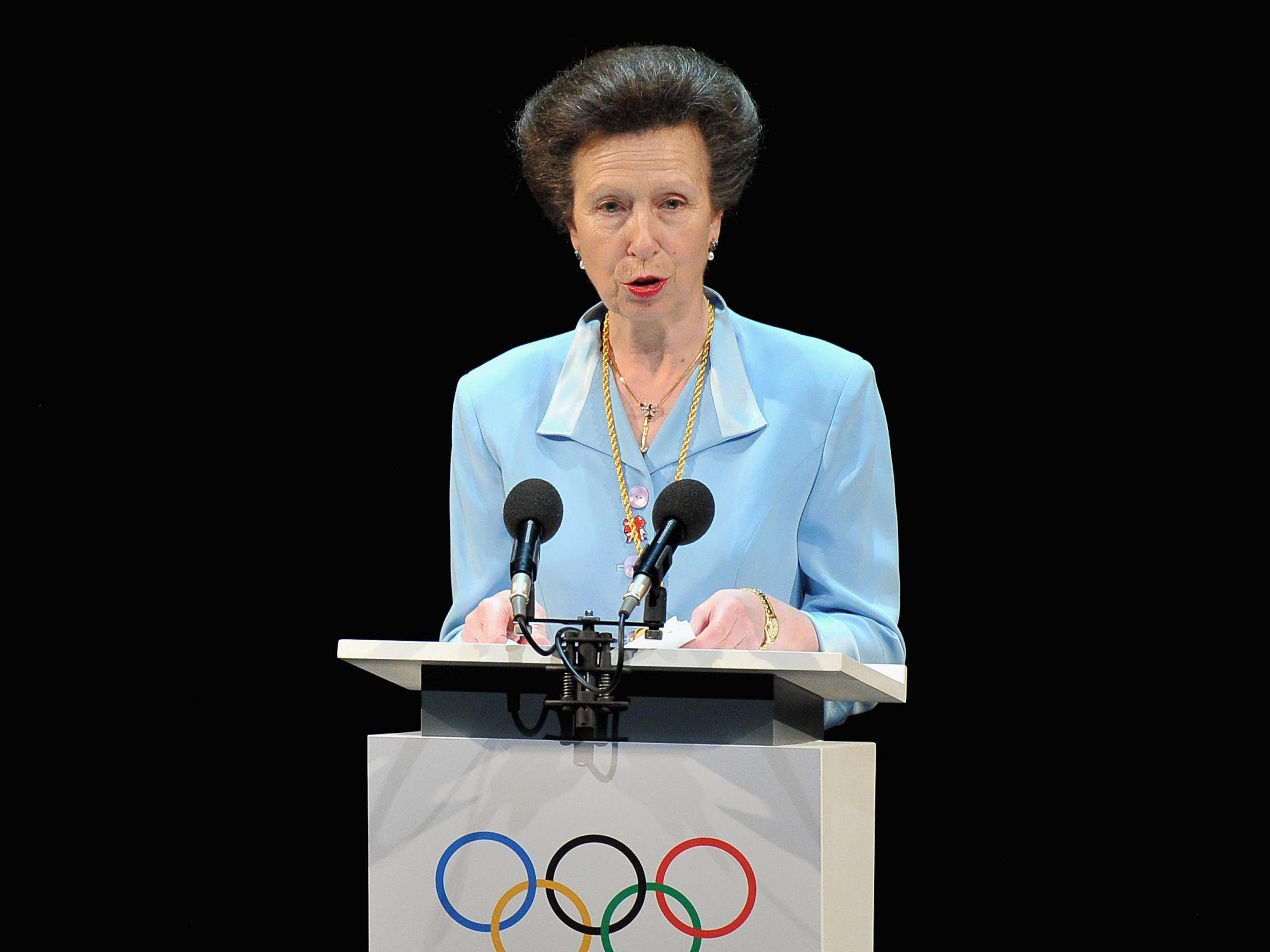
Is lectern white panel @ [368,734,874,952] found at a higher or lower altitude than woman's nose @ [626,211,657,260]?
lower

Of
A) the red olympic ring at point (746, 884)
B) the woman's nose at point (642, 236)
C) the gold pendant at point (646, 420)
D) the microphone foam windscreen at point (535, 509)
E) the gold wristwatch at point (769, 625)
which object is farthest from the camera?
the gold pendant at point (646, 420)

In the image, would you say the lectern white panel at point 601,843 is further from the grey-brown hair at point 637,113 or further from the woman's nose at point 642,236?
the grey-brown hair at point 637,113

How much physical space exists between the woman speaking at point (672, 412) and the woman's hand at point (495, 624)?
365 mm

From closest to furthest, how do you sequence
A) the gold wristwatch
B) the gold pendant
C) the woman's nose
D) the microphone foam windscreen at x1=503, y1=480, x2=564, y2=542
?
1. the microphone foam windscreen at x1=503, y1=480, x2=564, y2=542
2. the gold wristwatch
3. the woman's nose
4. the gold pendant

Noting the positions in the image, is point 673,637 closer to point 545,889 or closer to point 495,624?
point 495,624

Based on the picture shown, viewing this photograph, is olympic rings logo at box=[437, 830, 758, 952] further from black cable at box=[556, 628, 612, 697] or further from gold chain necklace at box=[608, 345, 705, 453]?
gold chain necklace at box=[608, 345, 705, 453]

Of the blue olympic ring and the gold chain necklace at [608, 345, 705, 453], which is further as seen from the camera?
the gold chain necklace at [608, 345, 705, 453]

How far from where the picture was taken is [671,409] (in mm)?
2973

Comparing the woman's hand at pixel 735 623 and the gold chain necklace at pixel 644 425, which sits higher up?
the gold chain necklace at pixel 644 425

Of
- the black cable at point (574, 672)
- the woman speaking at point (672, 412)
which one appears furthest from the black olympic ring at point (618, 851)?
the woman speaking at point (672, 412)

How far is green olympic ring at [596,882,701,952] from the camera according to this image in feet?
6.69

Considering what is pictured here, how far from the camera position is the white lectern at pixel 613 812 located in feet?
6.67

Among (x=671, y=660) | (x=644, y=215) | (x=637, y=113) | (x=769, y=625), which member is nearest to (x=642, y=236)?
(x=644, y=215)

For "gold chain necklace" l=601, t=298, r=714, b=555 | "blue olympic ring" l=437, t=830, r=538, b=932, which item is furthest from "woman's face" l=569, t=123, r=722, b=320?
"blue olympic ring" l=437, t=830, r=538, b=932
